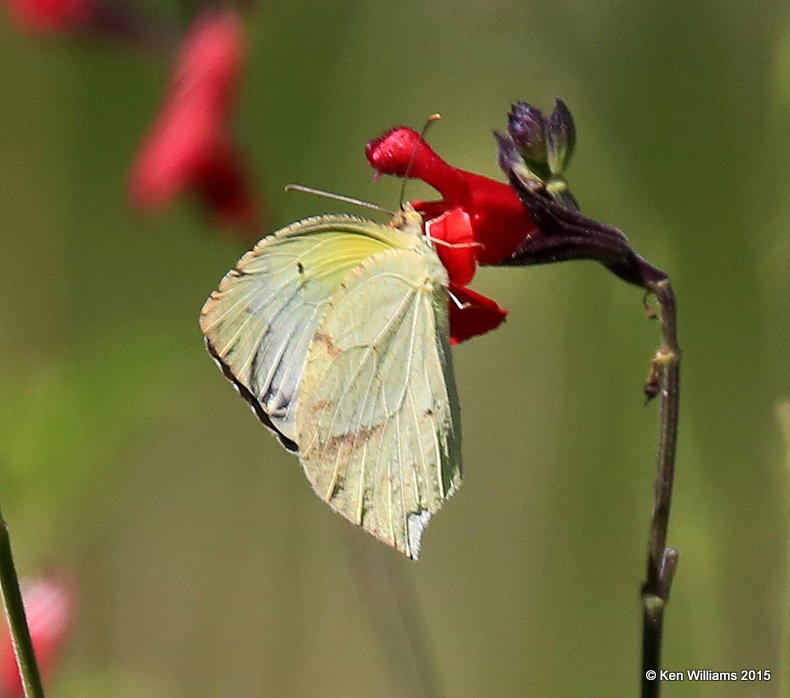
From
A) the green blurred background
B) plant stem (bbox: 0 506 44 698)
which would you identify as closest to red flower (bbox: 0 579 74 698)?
the green blurred background

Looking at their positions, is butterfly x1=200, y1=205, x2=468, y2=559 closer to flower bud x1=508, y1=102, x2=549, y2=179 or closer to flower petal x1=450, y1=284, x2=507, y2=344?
flower petal x1=450, y1=284, x2=507, y2=344

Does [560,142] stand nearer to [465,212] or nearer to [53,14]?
[465,212]

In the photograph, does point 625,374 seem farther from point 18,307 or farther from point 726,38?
point 18,307

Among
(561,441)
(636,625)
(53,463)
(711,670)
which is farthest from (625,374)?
(561,441)

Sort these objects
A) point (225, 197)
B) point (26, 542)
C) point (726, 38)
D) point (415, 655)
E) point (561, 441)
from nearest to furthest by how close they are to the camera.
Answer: point (26, 542), point (415, 655), point (225, 197), point (726, 38), point (561, 441)

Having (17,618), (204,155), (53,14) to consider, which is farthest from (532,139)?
A: (53,14)

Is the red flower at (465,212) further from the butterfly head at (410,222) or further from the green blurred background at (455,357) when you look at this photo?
the green blurred background at (455,357)
